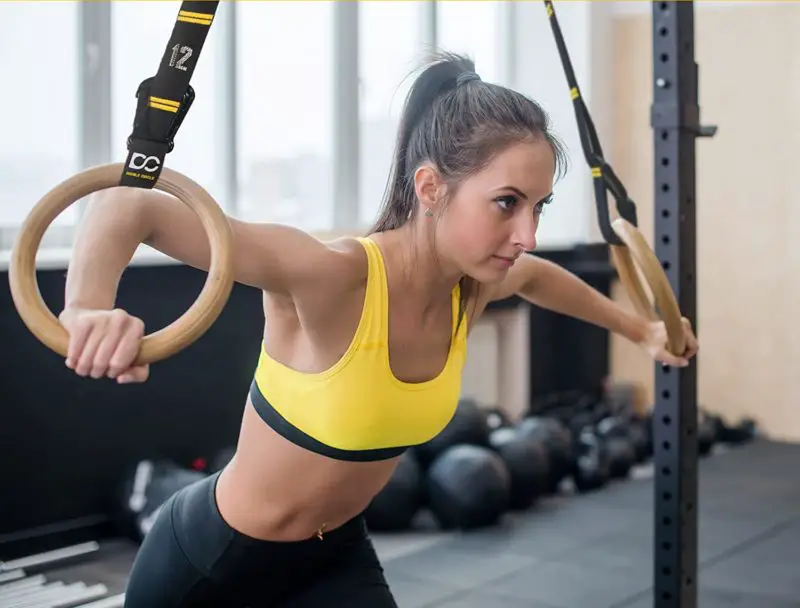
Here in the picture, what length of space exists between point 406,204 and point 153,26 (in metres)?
2.91

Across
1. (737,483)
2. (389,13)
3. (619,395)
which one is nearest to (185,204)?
(737,483)

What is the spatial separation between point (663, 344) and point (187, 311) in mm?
1176

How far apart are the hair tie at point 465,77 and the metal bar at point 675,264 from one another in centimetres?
61

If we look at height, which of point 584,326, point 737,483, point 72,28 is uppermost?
point 72,28

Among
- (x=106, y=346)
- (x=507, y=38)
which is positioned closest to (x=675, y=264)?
(x=106, y=346)

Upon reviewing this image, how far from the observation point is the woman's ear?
1555 millimetres

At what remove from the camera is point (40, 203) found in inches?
43.0

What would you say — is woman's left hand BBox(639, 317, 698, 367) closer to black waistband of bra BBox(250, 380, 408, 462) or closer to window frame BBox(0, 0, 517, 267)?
black waistband of bra BBox(250, 380, 408, 462)

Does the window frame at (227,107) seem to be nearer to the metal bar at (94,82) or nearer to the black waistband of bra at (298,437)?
the metal bar at (94,82)

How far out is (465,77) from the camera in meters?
1.64

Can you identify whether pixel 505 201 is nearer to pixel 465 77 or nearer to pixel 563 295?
pixel 465 77

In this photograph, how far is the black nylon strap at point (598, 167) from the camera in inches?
77.4

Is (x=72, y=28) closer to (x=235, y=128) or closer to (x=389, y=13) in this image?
(x=235, y=128)

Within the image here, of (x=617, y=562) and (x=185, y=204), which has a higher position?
(x=185, y=204)
